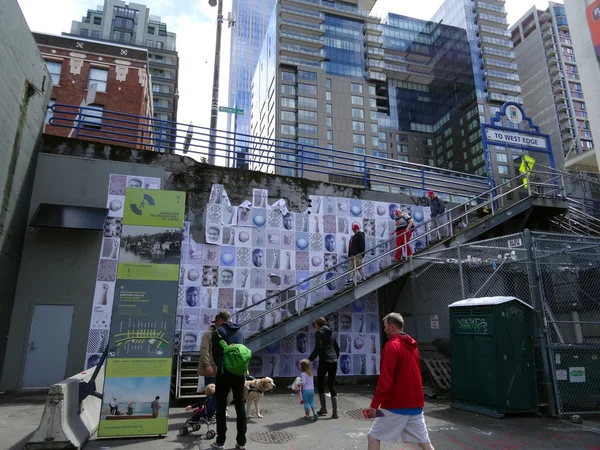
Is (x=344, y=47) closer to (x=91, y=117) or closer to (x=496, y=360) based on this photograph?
(x=91, y=117)

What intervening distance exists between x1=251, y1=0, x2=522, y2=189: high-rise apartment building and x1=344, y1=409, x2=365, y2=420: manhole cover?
68.3 m

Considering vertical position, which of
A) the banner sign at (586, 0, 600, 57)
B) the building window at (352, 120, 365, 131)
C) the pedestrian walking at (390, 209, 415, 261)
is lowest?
the pedestrian walking at (390, 209, 415, 261)

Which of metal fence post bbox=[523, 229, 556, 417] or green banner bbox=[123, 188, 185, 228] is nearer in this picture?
green banner bbox=[123, 188, 185, 228]

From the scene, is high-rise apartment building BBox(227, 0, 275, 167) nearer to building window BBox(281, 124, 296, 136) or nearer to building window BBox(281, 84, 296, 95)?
building window BBox(281, 84, 296, 95)

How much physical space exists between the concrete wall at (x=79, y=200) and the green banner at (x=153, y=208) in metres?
5.30

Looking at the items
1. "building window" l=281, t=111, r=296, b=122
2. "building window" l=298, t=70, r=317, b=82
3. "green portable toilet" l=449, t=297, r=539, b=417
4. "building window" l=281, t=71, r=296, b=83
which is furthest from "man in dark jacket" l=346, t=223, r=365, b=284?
"building window" l=281, t=71, r=296, b=83

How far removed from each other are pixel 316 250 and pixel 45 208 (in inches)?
295

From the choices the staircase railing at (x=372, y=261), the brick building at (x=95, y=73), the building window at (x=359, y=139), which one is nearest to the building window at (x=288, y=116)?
the building window at (x=359, y=139)

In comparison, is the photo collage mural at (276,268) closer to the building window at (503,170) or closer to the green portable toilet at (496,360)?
the green portable toilet at (496,360)

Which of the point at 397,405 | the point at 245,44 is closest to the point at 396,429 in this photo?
the point at 397,405

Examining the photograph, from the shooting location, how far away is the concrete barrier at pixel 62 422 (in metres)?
5.11

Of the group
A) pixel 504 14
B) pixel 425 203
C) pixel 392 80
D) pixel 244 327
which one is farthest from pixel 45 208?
pixel 504 14

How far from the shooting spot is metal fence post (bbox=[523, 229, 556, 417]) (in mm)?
7655

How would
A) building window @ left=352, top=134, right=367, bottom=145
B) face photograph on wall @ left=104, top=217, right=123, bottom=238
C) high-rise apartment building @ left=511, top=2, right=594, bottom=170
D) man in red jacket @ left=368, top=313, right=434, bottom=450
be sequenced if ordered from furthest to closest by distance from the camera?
1. high-rise apartment building @ left=511, top=2, right=594, bottom=170
2. building window @ left=352, top=134, right=367, bottom=145
3. face photograph on wall @ left=104, top=217, right=123, bottom=238
4. man in red jacket @ left=368, top=313, right=434, bottom=450
